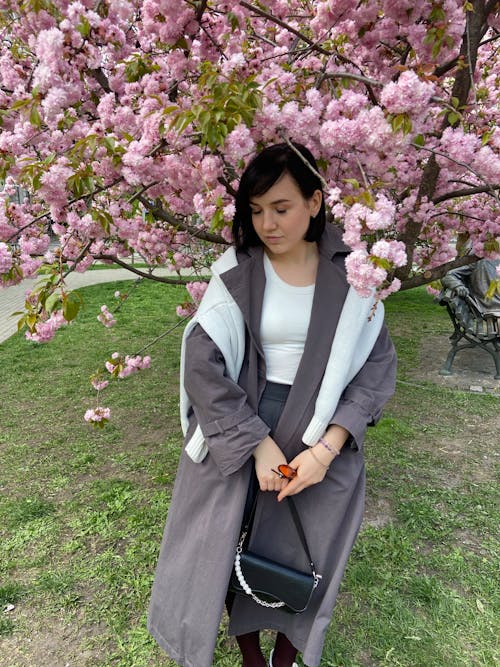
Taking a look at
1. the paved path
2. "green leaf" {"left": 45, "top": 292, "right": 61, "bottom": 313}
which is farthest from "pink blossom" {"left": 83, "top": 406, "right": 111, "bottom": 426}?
the paved path

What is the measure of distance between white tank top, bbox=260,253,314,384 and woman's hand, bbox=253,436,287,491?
7.4 inches

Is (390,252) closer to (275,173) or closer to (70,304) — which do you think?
(275,173)

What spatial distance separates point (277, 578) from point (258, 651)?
1.65 ft

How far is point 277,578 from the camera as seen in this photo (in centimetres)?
140

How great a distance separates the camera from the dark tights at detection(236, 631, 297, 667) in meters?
1.67

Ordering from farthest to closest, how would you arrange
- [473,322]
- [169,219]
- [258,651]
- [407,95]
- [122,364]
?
[473,322]
[122,364]
[169,219]
[258,651]
[407,95]

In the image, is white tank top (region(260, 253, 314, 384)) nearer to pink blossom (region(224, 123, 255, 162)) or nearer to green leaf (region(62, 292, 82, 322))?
pink blossom (region(224, 123, 255, 162))

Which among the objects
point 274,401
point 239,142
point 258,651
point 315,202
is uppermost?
point 239,142

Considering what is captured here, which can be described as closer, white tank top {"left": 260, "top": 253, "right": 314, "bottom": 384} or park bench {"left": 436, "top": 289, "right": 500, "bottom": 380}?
white tank top {"left": 260, "top": 253, "right": 314, "bottom": 384}

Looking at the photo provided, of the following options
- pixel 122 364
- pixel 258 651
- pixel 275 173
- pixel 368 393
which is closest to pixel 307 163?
pixel 275 173

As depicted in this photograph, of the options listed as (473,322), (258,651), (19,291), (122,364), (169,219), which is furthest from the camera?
(19,291)

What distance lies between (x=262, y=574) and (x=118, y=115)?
1560 mm

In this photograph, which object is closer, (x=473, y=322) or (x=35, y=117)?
(x=35, y=117)

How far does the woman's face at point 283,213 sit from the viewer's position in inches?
49.6
